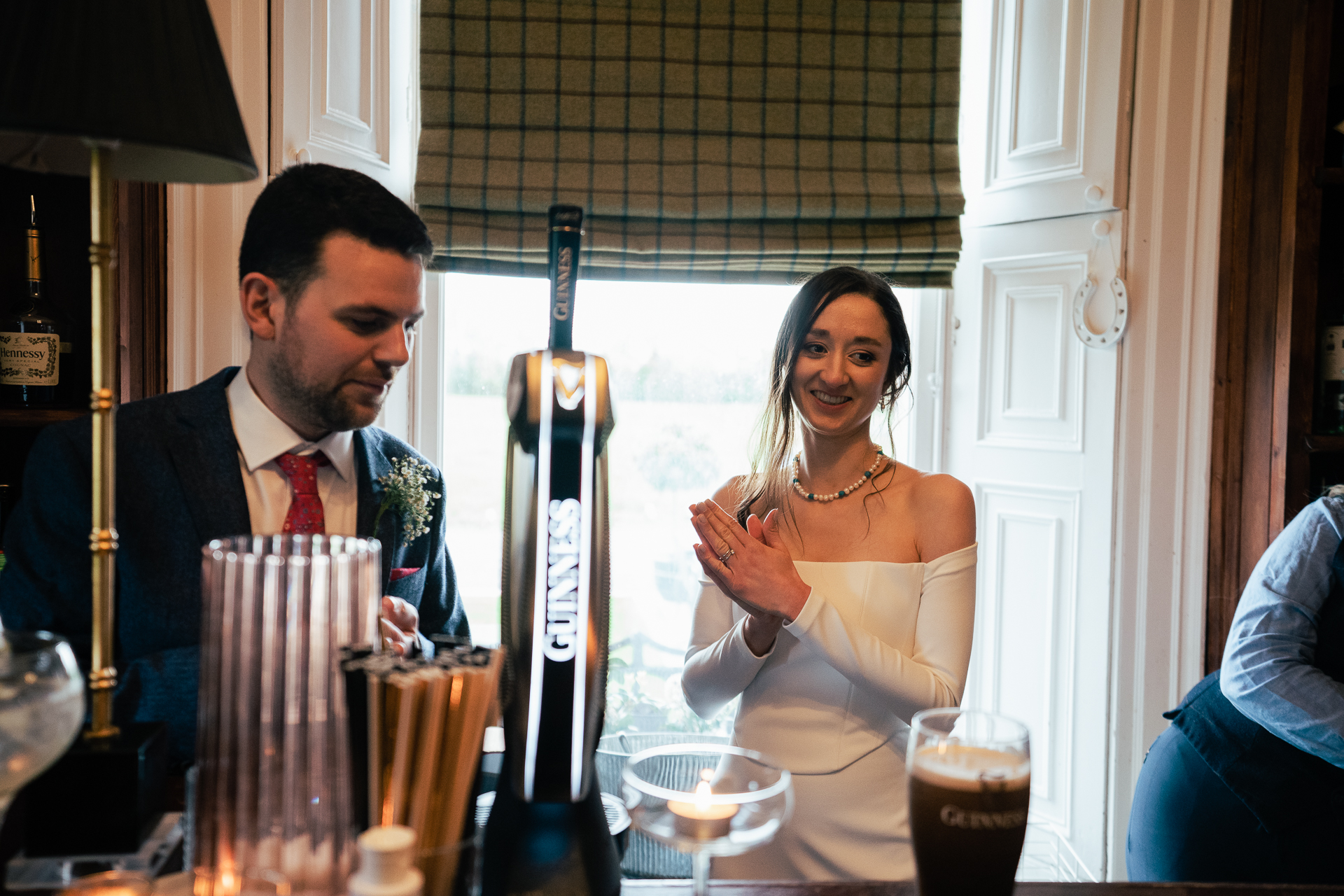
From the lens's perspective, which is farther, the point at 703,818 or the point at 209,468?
the point at 209,468

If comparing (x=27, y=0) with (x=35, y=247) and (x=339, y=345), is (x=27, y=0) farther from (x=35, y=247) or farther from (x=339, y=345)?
(x=35, y=247)

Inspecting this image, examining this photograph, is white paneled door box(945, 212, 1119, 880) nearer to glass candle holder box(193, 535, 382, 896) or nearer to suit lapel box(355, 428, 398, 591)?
suit lapel box(355, 428, 398, 591)

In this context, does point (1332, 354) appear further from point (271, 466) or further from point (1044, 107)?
point (271, 466)

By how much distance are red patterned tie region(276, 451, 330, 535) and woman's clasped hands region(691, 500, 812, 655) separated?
21.9 inches

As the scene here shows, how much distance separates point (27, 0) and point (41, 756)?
52cm

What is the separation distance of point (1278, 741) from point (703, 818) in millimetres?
1437

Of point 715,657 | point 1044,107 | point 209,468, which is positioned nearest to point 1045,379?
point 1044,107

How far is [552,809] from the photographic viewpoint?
742 millimetres

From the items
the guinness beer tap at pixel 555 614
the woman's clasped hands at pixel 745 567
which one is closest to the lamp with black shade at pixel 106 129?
the guinness beer tap at pixel 555 614

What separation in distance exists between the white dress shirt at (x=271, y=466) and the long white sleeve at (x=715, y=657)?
23.5 inches

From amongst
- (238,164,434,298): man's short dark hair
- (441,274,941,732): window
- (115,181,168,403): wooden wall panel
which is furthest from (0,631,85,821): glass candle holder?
(441,274,941,732): window

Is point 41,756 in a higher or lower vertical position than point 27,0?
lower

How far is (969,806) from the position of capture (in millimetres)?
A: 692

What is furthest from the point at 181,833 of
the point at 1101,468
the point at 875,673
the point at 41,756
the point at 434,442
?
the point at 1101,468
